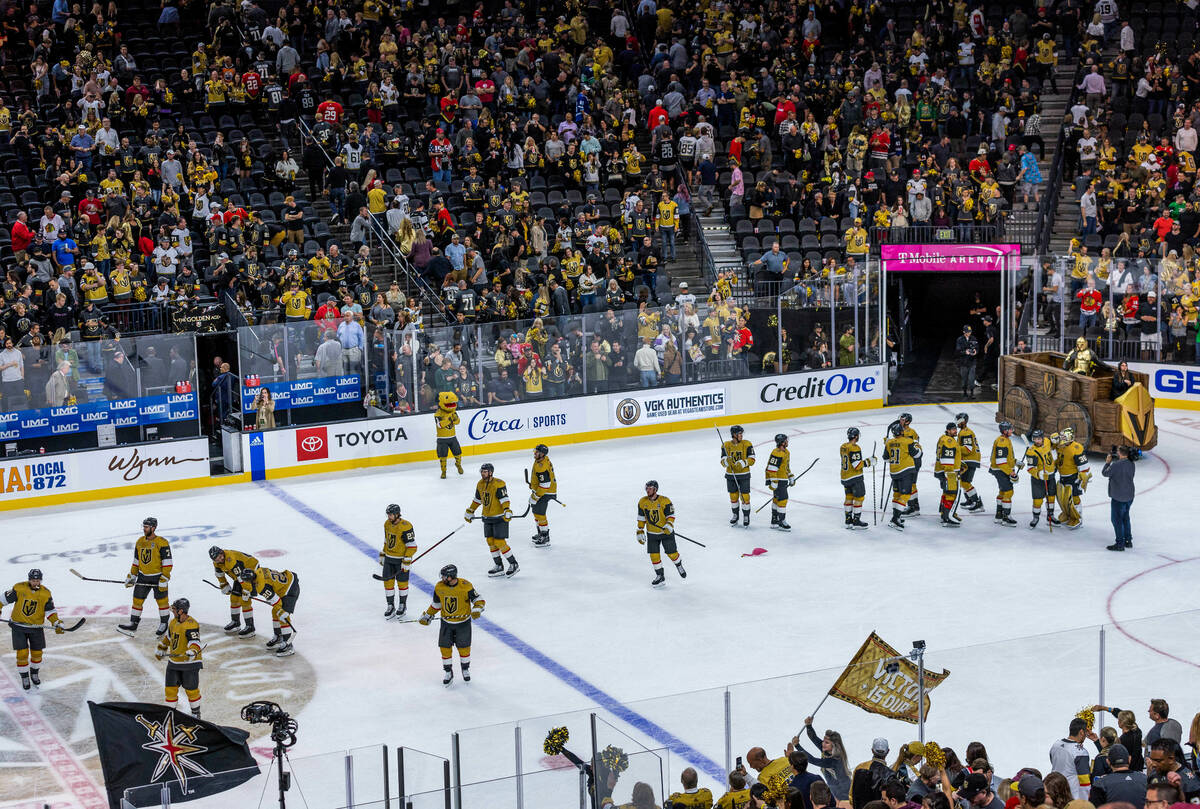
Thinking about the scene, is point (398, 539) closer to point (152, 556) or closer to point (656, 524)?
point (152, 556)

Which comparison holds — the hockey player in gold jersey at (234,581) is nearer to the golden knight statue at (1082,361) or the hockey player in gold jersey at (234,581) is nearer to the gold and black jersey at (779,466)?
the gold and black jersey at (779,466)

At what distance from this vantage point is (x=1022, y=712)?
11617 millimetres

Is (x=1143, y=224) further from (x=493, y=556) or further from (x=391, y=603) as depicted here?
(x=391, y=603)

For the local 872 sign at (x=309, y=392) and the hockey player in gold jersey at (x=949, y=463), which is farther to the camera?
the local 872 sign at (x=309, y=392)

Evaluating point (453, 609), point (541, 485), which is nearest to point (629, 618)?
point (453, 609)

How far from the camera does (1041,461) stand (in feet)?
64.2

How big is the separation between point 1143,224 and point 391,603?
17070mm

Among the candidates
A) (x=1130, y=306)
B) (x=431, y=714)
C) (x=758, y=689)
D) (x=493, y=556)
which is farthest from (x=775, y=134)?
(x=758, y=689)

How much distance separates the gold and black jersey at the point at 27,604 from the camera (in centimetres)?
1487

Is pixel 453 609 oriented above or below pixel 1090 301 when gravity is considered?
below

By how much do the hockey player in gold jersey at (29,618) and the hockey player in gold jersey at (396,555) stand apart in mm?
3395

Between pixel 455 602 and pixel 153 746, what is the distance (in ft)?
14.1

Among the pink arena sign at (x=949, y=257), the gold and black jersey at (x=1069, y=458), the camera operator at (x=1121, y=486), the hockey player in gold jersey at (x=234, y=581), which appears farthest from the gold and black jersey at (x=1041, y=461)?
the hockey player in gold jersey at (x=234, y=581)

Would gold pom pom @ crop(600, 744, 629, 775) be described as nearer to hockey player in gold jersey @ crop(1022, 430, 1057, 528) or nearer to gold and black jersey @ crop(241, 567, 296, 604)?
gold and black jersey @ crop(241, 567, 296, 604)
